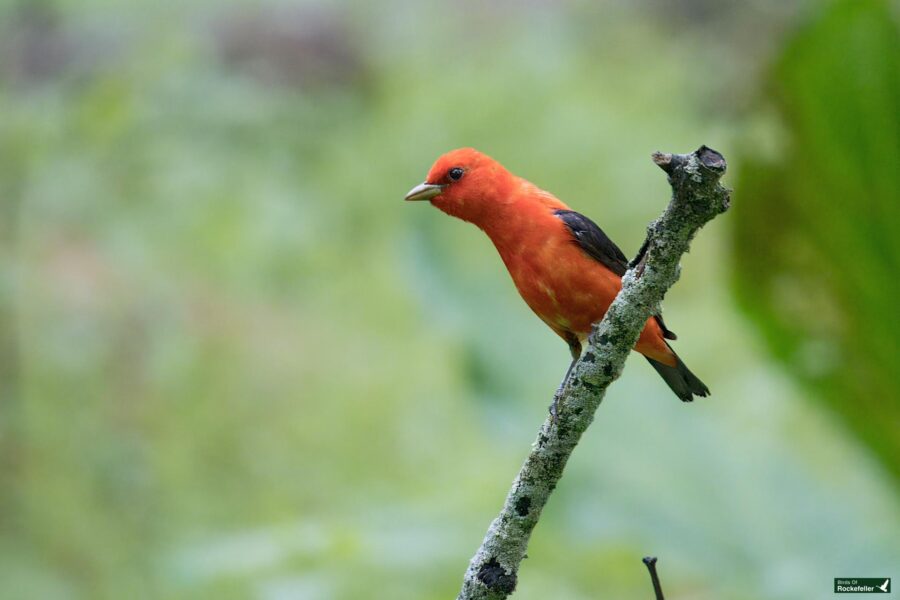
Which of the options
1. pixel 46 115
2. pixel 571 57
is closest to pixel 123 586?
pixel 46 115

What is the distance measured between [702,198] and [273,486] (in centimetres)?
504

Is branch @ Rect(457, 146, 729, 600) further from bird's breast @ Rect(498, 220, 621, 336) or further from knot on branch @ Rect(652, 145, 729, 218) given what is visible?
bird's breast @ Rect(498, 220, 621, 336)

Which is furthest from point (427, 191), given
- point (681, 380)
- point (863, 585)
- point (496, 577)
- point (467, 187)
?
point (863, 585)

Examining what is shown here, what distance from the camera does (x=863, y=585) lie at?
414 centimetres

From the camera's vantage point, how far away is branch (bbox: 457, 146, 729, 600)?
205 centimetres

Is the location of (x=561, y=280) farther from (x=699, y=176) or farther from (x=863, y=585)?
(x=863, y=585)

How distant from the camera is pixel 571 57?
29.5 ft

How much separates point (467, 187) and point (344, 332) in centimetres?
408

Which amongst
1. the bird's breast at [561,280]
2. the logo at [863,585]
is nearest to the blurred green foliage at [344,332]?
the logo at [863,585]

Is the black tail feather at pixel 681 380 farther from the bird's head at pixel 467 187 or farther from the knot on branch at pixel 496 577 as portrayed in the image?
the knot on branch at pixel 496 577

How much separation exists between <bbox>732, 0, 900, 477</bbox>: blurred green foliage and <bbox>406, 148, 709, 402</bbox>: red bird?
781 millimetres

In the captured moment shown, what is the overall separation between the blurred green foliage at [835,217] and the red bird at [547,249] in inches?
30.7

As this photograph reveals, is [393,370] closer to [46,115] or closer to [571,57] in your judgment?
[46,115]

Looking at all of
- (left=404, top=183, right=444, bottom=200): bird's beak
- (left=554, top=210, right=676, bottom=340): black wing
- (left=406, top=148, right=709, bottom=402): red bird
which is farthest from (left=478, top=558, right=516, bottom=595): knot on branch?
(left=404, top=183, right=444, bottom=200): bird's beak
